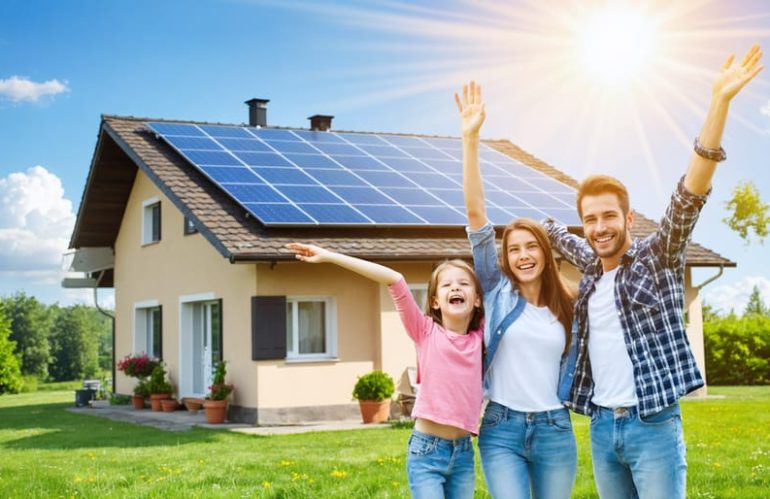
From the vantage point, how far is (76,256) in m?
22.9

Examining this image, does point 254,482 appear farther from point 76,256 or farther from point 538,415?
point 76,256

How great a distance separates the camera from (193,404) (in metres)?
17.6

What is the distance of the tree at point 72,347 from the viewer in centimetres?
6278

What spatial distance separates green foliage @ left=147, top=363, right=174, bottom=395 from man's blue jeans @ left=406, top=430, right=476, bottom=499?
14953 mm

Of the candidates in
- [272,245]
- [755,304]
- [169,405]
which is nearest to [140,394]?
[169,405]

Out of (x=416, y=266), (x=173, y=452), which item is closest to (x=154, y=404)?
(x=416, y=266)

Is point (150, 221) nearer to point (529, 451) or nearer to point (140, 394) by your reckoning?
point (140, 394)

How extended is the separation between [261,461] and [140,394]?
1031 centimetres

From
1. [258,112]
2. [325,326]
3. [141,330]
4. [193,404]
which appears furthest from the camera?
[258,112]

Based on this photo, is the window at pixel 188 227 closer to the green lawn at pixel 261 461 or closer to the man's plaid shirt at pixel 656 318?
the green lawn at pixel 261 461

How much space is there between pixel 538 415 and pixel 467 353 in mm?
385

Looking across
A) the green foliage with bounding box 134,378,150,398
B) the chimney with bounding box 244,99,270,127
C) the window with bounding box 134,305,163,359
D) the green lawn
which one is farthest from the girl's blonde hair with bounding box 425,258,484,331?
the chimney with bounding box 244,99,270,127

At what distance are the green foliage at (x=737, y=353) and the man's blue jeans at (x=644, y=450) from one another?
22.4 metres

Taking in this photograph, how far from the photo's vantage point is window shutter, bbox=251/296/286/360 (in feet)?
48.4
